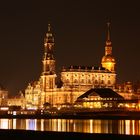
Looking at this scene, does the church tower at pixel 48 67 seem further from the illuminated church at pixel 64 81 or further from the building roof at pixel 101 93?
the building roof at pixel 101 93

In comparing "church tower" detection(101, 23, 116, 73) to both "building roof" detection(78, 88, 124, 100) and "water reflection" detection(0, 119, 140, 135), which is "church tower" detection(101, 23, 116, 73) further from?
"water reflection" detection(0, 119, 140, 135)

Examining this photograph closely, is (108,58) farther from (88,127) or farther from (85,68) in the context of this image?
(88,127)

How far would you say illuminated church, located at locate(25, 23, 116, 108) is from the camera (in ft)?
543

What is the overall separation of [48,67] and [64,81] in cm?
567

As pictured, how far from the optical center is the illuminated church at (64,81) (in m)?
165

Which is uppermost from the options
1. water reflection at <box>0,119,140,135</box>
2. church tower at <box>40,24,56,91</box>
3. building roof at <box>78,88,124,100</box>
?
church tower at <box>40,24,56,91</box>

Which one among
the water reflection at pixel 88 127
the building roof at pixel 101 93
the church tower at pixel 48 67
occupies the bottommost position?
the water reflection at pixel 88 127

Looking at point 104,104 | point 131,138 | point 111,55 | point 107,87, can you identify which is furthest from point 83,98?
point 131,138

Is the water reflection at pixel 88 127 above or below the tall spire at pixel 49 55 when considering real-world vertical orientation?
below

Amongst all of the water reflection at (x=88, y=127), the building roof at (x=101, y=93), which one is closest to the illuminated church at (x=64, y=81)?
the building roof at (x=101, y=93)

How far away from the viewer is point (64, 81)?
16738 cm

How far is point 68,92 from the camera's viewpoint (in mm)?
165500

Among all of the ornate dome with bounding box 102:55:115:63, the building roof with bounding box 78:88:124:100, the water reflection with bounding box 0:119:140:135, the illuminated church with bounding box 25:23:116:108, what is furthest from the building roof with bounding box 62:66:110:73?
the water reflection with bounding box 0:119:140:135

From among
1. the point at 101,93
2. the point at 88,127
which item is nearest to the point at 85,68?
Result: the point at 101,93
